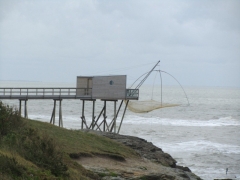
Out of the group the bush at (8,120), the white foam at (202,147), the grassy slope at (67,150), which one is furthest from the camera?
the white foam at (202,147)

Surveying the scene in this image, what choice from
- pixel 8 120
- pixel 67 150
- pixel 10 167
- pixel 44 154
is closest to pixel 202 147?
pixel 67 150

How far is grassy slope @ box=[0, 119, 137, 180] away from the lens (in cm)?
1088

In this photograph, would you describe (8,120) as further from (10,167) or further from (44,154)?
(10,167)

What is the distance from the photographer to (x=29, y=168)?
36.0 ft

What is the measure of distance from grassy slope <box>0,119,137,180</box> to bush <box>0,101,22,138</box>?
14.5 inches

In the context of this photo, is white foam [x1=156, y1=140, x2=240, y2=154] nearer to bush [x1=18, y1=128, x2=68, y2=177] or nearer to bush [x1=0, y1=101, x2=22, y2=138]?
bush [x1=0, y1=101, x2=22, y2=138]

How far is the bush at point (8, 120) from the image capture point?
14383mm

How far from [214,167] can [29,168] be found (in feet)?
71.5

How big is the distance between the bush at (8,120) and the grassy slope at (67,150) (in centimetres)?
37

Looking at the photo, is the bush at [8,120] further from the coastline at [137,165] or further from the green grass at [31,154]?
the coastline at [137,165]

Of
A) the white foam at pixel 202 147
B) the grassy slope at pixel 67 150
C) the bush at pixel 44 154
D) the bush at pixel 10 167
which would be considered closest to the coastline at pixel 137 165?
the grassy slope at pixel 67 150

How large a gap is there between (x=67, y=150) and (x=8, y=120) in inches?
103

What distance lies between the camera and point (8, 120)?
15023mm

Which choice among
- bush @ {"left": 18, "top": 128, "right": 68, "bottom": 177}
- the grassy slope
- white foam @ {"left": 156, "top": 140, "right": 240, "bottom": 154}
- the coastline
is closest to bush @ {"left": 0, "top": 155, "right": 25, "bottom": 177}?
the grassy slope
